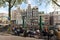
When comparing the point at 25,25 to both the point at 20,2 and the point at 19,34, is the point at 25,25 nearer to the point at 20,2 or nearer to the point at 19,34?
the point at 19,34

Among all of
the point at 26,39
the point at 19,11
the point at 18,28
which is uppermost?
the point at 19,11

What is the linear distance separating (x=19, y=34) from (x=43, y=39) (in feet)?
1.42

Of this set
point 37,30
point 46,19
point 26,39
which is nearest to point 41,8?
point 46,19

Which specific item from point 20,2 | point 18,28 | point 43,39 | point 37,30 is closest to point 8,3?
point 20,2

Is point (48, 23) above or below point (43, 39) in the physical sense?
above

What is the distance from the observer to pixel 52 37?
2654 mm

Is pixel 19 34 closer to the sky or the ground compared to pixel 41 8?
closer to the ground

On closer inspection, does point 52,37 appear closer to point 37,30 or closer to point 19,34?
point 37,30

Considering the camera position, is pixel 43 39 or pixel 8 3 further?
pixel 8 3

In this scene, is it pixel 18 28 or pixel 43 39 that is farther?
pixel 18 28

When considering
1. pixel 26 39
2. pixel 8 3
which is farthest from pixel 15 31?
pixel 8 3

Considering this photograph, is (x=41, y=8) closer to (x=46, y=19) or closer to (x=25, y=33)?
(x=46, y=19)

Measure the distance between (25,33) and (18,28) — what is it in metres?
0.16

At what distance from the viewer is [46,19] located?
2.70 meters
